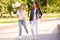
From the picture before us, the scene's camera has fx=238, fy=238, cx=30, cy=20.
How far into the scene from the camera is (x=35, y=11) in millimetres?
8773

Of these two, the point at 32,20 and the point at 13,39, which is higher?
the point at 32,20

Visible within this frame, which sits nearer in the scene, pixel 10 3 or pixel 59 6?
pixel 10 3

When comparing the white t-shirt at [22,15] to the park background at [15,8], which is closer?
the white t-shirt at [22,15]

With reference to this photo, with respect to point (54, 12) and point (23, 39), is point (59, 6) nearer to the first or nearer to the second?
point (54, 12)

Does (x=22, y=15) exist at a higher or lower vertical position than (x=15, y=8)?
higher

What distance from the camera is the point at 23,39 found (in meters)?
8.59

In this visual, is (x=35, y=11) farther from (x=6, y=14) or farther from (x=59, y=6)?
(x=59, y=6)

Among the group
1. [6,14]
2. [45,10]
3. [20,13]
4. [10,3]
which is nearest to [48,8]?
[45,10]

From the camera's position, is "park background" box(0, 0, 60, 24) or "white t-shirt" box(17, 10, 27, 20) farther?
"park background" box(0, 0, 60, 24)

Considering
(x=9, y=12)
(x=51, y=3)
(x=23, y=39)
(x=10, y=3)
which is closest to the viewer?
(x=23, y=39)

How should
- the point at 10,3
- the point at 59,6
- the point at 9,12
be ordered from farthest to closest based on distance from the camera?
the point at 59,6 < the point at 9,12 < the point at 10,3

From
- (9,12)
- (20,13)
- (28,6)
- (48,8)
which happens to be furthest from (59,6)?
(20,13)

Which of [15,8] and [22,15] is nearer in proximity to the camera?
[22,15]

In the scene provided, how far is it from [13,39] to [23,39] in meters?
0.37
